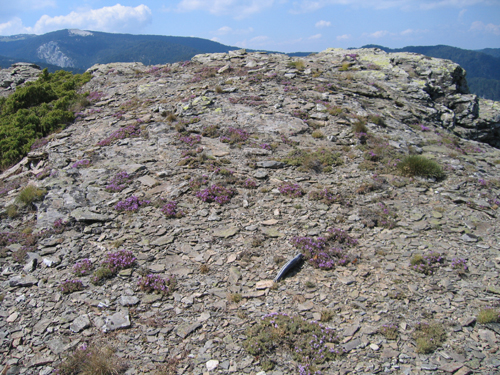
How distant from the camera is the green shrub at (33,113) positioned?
782 inches

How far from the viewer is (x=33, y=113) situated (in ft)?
75.3

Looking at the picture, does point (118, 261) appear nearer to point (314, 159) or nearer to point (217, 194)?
point (217, 194)

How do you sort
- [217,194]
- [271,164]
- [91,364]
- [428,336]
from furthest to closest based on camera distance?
[271,164], [217,194], [428,336], [91,364]

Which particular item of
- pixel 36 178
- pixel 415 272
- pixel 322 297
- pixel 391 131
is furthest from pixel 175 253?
pixel 391 131

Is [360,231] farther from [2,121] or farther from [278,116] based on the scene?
[2,121]

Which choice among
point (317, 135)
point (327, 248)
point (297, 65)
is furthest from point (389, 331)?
point (297, 65)

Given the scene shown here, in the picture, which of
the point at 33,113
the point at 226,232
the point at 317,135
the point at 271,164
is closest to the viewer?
the point at 226,232

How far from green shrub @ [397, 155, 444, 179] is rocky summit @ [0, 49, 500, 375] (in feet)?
0.28

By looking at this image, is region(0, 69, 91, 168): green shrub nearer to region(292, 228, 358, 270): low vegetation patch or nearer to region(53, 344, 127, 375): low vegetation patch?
region(53, 344, 127, 375): low vegetation patch

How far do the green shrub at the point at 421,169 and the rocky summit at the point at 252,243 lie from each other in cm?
9

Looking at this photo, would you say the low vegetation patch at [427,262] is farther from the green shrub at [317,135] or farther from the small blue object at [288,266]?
the green shrub at [317,135]

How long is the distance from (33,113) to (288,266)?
2472 centimetres

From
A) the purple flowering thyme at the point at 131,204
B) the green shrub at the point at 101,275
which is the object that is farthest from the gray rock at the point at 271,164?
the green shrub at the point at 101,275

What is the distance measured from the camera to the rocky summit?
267 inches
